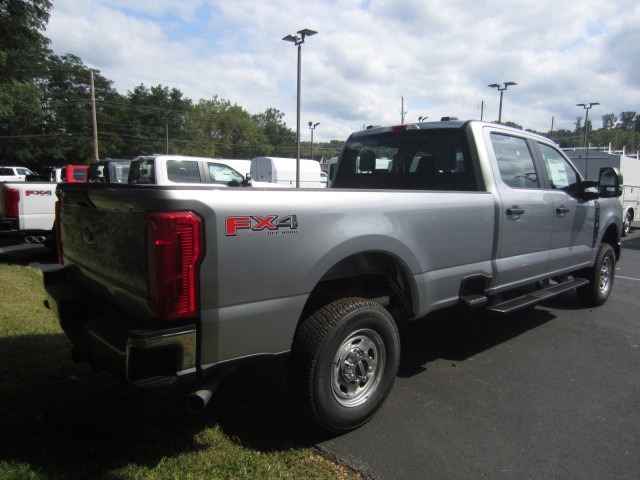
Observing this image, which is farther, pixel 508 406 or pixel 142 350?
pixel 508 406

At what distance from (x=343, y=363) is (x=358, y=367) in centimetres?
13

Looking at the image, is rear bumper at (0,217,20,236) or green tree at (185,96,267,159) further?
green tree at (185,96,267,159)

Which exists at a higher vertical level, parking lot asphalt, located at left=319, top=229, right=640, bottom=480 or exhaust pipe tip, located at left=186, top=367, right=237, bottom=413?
Answer: exhaust pipe tip, located at left=186, top=367, right=237, bottom=413

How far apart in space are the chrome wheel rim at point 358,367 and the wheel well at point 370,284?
12.3 inches

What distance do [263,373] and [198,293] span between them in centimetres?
189

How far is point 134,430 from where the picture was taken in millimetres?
2818

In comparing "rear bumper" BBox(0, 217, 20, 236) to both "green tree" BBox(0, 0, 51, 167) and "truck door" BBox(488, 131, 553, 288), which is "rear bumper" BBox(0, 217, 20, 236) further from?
"truck door" BBox(488, 131, 553, 288)

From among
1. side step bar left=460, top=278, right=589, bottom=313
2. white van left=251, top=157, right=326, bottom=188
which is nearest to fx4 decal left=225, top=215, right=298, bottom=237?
side step bar left=460, top=278, right=589, bottom=313

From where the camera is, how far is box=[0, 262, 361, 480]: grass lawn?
8.05ft

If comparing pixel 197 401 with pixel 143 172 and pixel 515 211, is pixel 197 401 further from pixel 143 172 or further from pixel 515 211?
pixel 143 172

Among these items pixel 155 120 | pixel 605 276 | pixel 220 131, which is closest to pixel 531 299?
pixel 605 276

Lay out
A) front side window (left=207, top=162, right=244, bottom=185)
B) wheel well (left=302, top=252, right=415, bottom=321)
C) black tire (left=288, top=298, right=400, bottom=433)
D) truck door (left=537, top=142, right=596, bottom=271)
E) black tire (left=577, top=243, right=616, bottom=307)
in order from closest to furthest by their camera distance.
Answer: black tire (left=288, top=298, right=400, bottom=433) → wheel well (left=302, top=252, right=415, bottom=321) → truck door (left=537, top=142, right=596, bottom=271) → black tire (left=577, top=243, right=616, bottom=307) → front side window (left=207, top=162, right=244, bottom=185)

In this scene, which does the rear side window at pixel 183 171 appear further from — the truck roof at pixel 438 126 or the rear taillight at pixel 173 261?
the rear taillight at pixel 173 261

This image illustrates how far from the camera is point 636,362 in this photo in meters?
4.23
